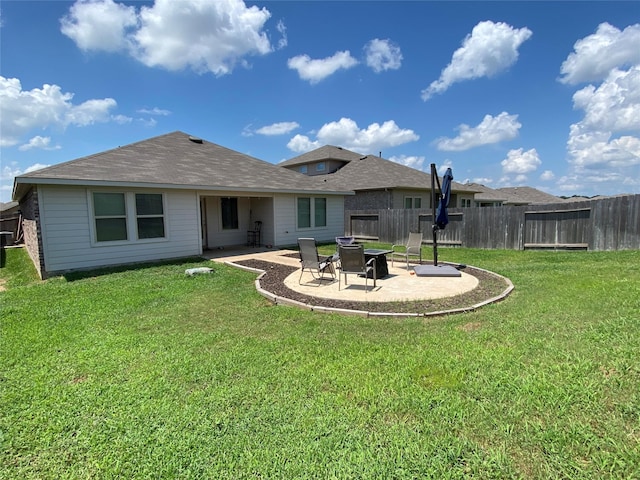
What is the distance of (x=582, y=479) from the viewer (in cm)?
188

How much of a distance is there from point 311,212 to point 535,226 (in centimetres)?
924

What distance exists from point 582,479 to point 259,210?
43.9 feet

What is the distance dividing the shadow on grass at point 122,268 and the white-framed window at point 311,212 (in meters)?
5.11

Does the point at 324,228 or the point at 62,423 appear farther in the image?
the point at 324,228

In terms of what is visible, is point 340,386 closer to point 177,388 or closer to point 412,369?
point 412,369

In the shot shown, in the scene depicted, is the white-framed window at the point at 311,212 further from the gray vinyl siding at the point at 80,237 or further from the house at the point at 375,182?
the gray vinyl siding at the point at 80,237

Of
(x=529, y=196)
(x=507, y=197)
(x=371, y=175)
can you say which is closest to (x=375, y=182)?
(x=371, y=175)

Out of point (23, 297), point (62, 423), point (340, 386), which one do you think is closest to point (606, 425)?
point (340, 386)

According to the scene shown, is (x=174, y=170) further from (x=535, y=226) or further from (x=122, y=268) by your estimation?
(x=535, y=226)

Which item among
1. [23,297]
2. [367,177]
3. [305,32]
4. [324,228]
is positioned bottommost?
[23,297]

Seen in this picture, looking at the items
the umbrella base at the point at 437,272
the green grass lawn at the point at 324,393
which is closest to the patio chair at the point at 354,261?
the green grass lawn at the point at 324,393

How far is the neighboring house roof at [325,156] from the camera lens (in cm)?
2775

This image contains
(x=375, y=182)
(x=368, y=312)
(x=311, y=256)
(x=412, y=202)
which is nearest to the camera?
(x=368, y=312)

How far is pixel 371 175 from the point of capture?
22000mm
